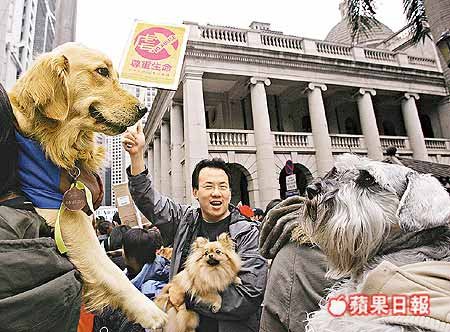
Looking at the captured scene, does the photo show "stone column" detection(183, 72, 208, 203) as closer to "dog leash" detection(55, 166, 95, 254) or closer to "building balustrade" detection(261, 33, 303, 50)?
"building balustrade" detection(261, 33, 303, 50)

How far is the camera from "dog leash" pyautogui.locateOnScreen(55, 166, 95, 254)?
128cm

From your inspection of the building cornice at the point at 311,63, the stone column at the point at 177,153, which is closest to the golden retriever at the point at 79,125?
the building cornice at the point at 311,63

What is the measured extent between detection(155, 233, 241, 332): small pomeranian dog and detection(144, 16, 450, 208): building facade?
12.5m

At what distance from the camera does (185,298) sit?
2.57m

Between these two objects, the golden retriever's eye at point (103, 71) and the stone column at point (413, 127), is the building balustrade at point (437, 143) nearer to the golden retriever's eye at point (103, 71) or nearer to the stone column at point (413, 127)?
the stone column at point (413, 127)

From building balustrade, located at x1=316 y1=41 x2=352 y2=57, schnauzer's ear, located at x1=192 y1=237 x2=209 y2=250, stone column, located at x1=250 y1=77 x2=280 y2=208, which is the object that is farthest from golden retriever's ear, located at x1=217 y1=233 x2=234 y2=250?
building balustrade, located at x1=316 y1=41 x2=352 y2=57

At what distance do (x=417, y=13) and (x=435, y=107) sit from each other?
16651mm

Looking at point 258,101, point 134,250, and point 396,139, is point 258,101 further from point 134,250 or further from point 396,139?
point 134,250

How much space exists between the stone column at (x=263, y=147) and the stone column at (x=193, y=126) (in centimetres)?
273

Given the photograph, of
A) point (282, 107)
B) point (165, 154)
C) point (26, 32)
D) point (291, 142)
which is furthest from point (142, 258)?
point (26, 32)

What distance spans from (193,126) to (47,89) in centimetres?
1433

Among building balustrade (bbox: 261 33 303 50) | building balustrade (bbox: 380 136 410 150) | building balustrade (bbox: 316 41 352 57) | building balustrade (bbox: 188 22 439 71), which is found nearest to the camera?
building balustrade (bbox: 188 22 439 71)

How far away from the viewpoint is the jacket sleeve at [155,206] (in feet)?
8.44

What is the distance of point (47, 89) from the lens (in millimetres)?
1362
